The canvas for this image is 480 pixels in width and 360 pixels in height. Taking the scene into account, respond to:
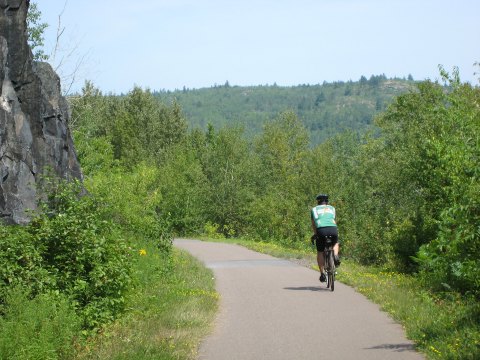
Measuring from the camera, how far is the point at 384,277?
18.4 metres

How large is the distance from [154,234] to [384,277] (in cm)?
660

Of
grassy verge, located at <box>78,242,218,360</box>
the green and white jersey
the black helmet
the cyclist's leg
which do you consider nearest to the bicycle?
the cyclist's leg

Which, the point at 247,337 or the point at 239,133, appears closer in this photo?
the point at 247,337

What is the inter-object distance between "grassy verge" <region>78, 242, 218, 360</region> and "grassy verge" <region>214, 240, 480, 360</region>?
2877mm

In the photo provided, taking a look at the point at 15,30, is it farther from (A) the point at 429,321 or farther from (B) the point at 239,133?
(B) the point at 239,133

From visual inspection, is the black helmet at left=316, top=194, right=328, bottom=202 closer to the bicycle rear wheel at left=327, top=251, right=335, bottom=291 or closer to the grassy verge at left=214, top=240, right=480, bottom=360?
the bicycle rear wheel at left=327, top=251, right=335, bottom=291

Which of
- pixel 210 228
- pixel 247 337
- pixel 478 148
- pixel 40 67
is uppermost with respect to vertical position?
pixel 40 67

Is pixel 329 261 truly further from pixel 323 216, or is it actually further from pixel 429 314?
pixel 429 314

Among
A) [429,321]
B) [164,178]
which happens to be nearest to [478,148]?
[429,321]

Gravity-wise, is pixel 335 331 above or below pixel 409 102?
below

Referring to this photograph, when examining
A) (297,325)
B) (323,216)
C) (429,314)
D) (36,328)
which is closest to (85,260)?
(36,328)

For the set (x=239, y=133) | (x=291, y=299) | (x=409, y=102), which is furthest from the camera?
(x=239, y=133)

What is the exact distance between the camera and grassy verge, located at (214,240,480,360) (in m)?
8.88

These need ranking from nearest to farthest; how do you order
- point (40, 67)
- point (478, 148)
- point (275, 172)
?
point (478, 148) < point (40, 67) < point (275, 172)
